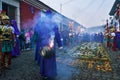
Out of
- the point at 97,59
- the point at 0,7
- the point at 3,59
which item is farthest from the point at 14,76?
the point at 0,7

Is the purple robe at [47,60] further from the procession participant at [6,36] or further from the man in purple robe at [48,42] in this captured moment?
the procession participant at [6,36]

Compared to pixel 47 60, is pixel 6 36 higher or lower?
higher

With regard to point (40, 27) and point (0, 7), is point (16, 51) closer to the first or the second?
point (0, 7)

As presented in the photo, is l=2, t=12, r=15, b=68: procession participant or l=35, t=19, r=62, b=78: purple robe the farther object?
l=2, t=12, r=15, b=68: procession participant

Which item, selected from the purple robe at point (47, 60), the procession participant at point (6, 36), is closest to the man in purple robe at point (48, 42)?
the purple robe at point (47, 60)

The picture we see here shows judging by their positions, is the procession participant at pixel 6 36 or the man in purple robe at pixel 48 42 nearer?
the man in purple robe at pixel 48 42

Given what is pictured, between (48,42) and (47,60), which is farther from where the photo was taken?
(48,42)

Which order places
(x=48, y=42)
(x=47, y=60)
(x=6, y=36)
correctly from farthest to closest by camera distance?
(x=6, y=36), (x=48, y=42), (x=47, y=60)

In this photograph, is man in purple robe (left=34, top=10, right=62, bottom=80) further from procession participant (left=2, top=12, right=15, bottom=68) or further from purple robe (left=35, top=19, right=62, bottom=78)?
procession participant (left=2, top=12, right=15, bottom=68)

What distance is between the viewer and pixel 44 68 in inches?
340

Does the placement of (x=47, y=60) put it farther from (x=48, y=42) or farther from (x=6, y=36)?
(x=6, y=36)

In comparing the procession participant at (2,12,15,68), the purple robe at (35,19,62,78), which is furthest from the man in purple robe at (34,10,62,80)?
the procession participant at (2,12,15,68)

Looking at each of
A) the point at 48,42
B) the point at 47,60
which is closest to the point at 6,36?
the point at 48,42

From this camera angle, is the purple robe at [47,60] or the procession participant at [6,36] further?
the procession participant at [6,36]
